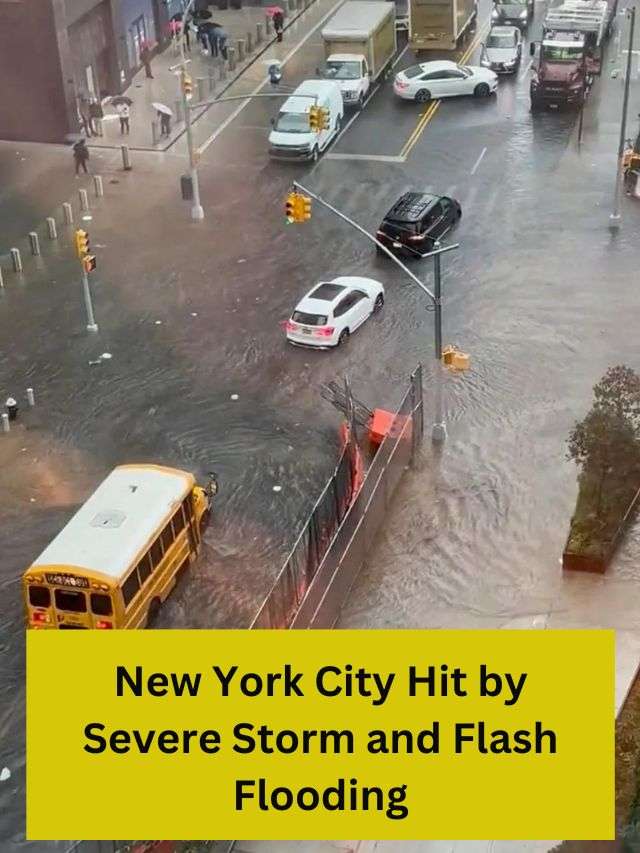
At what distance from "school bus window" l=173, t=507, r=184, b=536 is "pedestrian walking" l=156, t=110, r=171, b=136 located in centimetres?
2579

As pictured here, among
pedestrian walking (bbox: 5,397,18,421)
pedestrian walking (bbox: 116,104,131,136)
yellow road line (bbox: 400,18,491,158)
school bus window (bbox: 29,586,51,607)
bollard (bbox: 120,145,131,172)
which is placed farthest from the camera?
pedestrian walking (bbox: 116,104,131,136)

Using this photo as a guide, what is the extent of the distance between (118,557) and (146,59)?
35.8 meters

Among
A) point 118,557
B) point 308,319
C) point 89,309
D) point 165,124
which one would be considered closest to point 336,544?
point 118,557

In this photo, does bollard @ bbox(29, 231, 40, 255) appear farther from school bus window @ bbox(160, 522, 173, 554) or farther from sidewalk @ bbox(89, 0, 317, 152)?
school bus window @ bbox(160, 522, 173, 554)

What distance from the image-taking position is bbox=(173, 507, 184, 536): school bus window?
26797mm

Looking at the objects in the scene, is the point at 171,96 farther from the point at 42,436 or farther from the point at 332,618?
the point at 332,618

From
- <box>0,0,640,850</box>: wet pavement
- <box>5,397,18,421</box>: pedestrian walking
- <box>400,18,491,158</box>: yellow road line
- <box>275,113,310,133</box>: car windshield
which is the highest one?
<box>275,113,310,133</box>: car windshield

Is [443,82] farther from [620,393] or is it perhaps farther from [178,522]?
[178,522]

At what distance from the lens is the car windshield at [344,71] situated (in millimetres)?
51906

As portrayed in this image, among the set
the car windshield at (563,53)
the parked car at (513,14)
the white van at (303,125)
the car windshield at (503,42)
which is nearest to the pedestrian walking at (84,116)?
the white van at (303,125)

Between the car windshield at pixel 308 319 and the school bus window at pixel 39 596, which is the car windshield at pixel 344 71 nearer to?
the car windshield at pixel 308 319

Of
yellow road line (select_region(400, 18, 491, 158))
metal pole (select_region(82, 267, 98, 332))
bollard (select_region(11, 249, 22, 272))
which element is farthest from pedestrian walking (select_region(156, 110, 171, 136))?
metal pole (select_region(82, 267, 98, 332))

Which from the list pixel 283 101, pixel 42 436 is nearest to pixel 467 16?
pixel 283 101

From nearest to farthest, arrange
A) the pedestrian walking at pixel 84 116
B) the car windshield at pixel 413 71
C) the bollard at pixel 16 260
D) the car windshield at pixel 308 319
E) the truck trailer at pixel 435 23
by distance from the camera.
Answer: the car windshield at pixel 308 319 < the bollard at pixel 16 260 < the pedestrian walking at pixel 84 116 < the car windshield at pixel 413 71 < the truck trailer at pixel 435 23
